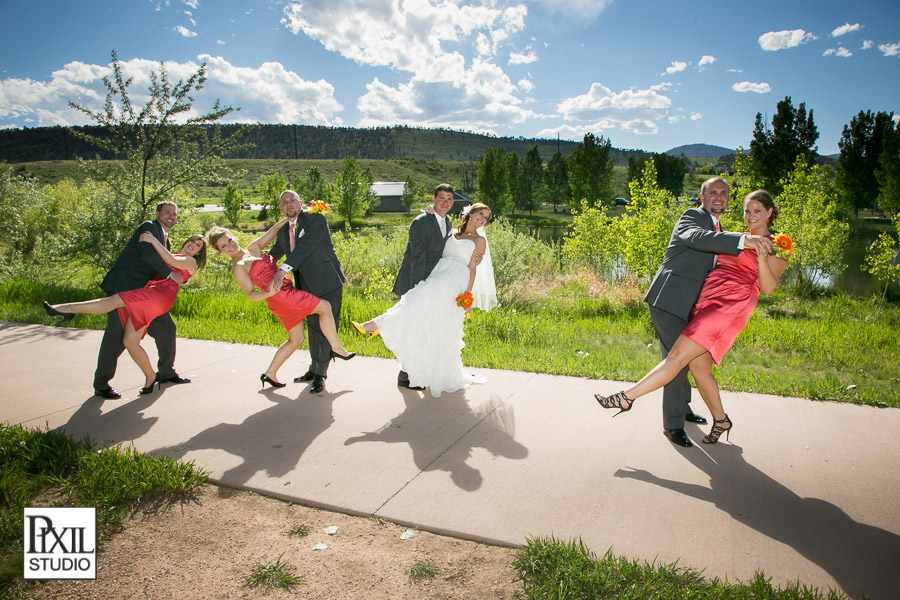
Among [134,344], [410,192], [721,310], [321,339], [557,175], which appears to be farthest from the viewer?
[410,192]

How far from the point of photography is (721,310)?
3.79m

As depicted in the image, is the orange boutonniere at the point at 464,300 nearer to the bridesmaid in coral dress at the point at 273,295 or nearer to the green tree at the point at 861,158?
the bridesmaid in coral dress at the point at 273,295

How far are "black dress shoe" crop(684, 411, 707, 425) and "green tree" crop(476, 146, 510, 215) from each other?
52.3 metres

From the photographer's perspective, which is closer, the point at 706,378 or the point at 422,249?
the point at 706,378

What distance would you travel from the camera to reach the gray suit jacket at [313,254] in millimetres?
5422

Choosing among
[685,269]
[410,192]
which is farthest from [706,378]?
[410,192]

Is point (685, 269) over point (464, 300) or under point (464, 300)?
over

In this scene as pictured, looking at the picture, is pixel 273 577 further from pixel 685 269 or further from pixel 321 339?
pixel 685 269

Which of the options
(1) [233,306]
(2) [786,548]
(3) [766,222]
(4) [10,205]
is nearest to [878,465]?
(2) [786,548]

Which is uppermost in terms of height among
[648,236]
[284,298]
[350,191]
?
[350,191]

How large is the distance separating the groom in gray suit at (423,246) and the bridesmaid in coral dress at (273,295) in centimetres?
81

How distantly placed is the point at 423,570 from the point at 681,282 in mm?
2766

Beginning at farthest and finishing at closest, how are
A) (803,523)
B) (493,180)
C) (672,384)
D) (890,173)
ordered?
1. (493,180)
2. (890,173)
3. (672,384)
4. (803,523)

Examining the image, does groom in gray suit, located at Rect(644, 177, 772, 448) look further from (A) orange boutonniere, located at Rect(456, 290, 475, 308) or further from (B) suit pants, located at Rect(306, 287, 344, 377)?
(B) suit pants, located at Rect(306, 287, 344, 377)
